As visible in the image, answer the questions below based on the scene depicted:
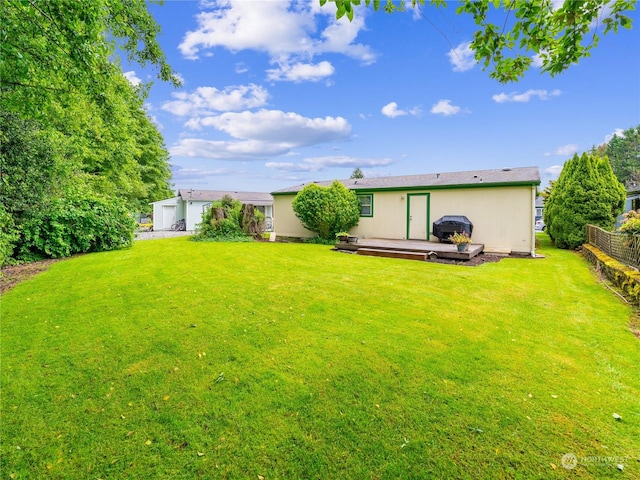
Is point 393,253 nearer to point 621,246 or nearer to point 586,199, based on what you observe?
point 621,246

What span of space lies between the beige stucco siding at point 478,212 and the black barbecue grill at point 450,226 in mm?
263

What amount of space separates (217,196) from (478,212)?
2171 cm

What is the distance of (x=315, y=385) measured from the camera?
249 centimetres

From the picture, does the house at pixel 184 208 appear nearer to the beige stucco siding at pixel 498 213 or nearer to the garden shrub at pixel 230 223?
the garden shrub at pixel 230 223

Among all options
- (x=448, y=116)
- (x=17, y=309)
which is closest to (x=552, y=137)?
(x=448, y=116)

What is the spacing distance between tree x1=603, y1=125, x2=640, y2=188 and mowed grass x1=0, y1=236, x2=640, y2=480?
44882 mm

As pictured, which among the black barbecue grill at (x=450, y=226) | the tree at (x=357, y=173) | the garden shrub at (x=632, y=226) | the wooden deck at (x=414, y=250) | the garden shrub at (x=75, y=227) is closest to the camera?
the garden shrub at (x=632, y=226)

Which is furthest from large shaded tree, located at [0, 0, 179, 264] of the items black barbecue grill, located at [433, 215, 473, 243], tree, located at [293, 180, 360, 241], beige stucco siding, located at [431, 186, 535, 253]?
beige stucco siding, located at [431, 186, 535, 253]

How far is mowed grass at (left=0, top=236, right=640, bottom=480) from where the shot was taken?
180cm

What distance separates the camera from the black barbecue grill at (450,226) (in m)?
10.1

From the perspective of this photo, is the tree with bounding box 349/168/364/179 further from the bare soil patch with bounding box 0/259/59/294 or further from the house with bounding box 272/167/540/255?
the bare soil patch with bounding box 0/259/59/294

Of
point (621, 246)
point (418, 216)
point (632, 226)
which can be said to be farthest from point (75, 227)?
point (621, 246)

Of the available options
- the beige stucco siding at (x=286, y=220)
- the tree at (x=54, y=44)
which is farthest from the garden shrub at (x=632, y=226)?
the beige stucco siding at (x=286, y=220)

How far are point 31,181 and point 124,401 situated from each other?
334 inches
